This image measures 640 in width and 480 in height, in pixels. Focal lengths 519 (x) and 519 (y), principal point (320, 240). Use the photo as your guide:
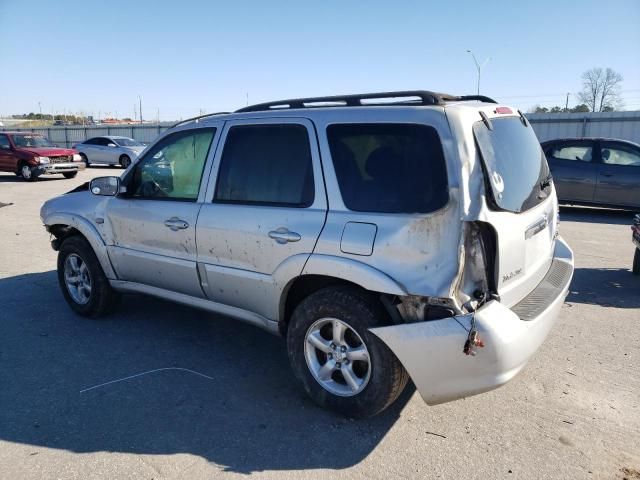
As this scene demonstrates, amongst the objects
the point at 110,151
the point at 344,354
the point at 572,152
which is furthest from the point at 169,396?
the point at 110,151

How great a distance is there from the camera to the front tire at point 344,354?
3.10m

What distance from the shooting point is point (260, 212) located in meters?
3.62

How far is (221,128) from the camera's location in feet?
13.2

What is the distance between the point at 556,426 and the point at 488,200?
59.7 inches

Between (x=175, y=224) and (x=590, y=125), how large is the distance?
23.0 meters

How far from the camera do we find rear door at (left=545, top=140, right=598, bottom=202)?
11.5 metres

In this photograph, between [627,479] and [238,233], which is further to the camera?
[238,233]

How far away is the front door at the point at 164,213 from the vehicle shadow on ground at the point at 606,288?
13.5ft

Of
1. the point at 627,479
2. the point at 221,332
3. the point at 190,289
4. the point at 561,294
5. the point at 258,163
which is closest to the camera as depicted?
the point at 627,479

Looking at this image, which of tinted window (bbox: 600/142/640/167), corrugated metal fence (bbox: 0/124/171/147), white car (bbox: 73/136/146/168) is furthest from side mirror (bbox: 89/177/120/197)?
corrugated metal fence (bbox: 0/124/171/147)

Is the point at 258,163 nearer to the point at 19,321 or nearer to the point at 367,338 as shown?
the point at 367,338

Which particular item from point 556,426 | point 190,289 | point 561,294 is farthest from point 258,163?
point 556,426

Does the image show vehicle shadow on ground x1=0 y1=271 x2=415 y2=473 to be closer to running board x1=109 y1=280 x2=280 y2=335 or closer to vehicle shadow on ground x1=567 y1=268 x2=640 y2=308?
running board x1=109 y1=280 x2=280 y2=335

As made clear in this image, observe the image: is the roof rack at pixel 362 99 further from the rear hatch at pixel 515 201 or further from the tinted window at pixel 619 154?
the tinted window at pixel 619 154
